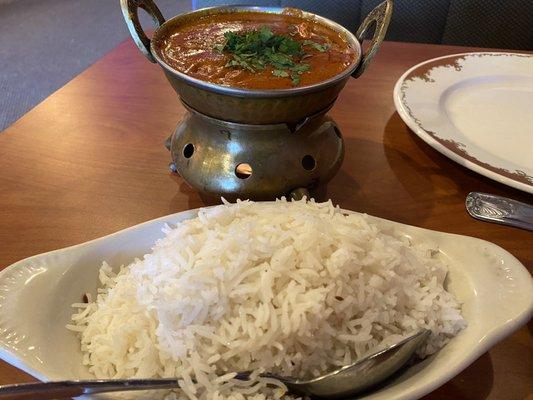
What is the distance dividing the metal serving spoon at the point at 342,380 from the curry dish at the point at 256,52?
1.36ft

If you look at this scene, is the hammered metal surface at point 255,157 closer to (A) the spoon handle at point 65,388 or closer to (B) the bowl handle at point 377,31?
(B) the bowl handle at point 377,31

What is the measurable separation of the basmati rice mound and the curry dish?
0.24 m

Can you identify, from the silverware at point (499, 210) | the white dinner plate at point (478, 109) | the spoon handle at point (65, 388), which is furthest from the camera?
the white dinner plate at point (478, 109)

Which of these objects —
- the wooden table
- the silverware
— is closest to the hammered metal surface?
the wooden table

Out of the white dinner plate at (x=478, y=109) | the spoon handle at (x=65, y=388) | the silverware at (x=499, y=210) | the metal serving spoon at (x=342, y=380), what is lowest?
the silverware at (x=499, y=210)

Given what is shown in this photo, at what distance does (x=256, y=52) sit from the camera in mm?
868

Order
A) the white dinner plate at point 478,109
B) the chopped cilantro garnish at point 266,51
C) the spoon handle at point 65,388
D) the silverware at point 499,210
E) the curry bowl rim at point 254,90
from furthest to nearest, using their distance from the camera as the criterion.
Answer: the white dinner plate at point 478,109, the silverware at point 499,210, the chopped cilantro garnish at point 266,51, the curry bowl rim at point 254,90, the spoon handle at point 65,388

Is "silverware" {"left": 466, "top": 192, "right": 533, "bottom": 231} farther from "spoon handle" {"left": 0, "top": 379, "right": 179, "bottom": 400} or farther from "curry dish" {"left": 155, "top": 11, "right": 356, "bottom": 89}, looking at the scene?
"spoon handle" {"left": 0, "top": 379, "right": 179, "bottom": 400}

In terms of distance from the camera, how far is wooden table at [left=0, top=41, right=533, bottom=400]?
0.86 m

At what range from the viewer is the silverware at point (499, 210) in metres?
0.94

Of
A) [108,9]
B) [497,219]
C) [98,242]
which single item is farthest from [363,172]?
[108,9]

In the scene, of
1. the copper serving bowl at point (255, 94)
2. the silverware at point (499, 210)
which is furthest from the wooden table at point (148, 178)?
the copper serving bowl at point (255, 94)

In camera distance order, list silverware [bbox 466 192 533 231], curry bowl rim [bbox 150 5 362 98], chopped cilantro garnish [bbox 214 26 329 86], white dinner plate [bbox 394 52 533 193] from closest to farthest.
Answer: curry bowl rim [bbox 150 5 362 98] → chopped cilantro garnish [bbox 214 26 329 86] → silverware [bbox 466 192 533 231] → white dinner plate [bbox 394 52 533 193]

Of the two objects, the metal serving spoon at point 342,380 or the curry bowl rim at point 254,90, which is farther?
the curry bowl rim at point 254,90
